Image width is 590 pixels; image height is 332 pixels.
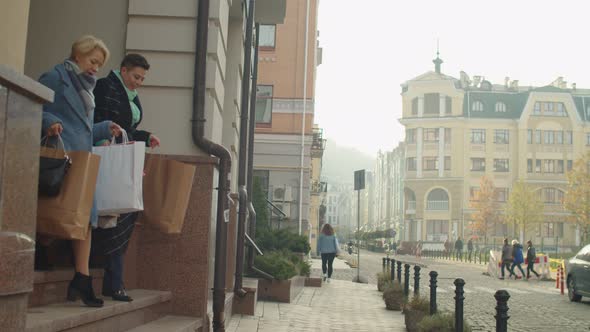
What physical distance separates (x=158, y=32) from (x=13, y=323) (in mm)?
4657

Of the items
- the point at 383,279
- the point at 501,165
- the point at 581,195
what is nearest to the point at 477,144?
the point at 501,165

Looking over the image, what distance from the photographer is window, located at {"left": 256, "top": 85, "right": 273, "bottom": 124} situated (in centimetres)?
2933

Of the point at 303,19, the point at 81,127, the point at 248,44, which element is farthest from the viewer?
the point at 303,19

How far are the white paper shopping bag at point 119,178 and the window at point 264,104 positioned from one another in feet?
79.4

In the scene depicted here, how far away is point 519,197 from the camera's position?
7825 centimetres

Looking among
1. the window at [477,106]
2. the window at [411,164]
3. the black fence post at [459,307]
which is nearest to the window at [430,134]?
the window at [411,164]

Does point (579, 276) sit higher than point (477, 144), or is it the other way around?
point (477, 144)

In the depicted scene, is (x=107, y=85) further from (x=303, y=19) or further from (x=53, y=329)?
(x=303, y=19)

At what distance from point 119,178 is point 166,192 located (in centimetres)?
117

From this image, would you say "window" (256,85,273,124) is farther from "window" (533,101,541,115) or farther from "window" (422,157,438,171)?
"window" (533,101,541,115)

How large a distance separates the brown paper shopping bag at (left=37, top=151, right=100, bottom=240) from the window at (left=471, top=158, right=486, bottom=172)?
94.6 meters

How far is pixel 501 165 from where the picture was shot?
9581cm

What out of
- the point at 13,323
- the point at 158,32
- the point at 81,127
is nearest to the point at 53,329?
the point at 13,323

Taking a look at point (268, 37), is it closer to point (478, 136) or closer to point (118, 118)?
point (118, 118)
